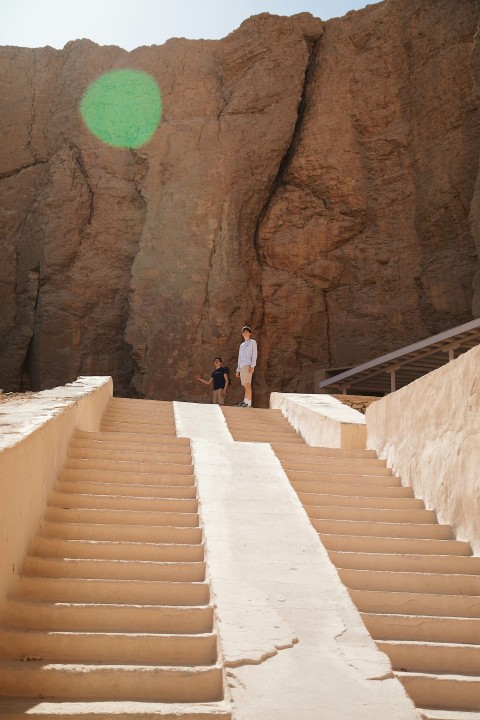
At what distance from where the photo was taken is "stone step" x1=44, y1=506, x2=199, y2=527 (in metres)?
4.77

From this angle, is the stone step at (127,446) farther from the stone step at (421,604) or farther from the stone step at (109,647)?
the stone step at (109,647)

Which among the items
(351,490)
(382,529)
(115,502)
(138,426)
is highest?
(138,426)

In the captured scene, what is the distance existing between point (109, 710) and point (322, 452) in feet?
14.1

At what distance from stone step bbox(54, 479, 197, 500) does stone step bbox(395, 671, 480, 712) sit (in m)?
2.37

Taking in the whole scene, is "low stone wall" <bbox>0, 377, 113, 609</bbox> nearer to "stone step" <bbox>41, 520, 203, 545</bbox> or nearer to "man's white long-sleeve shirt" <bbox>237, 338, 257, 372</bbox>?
"stone step" <bbox>41, 520, 203, 545</bbox>

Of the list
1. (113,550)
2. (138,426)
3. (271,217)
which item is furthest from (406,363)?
(113,550)

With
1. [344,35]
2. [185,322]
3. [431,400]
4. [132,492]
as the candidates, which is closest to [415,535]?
[431,400]

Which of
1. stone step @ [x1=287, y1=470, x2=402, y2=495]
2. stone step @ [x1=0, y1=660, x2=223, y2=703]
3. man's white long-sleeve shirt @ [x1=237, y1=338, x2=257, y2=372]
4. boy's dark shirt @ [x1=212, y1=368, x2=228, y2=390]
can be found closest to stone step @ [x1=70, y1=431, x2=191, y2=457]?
stone step @ [x1=287, y1=470, x2=402, y2=495]

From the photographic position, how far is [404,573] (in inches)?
167

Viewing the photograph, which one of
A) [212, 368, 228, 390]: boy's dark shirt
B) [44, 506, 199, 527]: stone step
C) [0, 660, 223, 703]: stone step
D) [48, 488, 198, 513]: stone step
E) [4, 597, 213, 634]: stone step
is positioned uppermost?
[212, 368, 228, 390]: boy's dark shirt

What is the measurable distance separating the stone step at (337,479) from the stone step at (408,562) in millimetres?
1397

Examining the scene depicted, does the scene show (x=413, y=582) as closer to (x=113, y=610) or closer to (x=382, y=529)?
(x=382, y=529)

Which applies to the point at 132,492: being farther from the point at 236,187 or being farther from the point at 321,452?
the point at 236,187

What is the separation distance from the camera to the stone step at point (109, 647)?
3388 millimetres
